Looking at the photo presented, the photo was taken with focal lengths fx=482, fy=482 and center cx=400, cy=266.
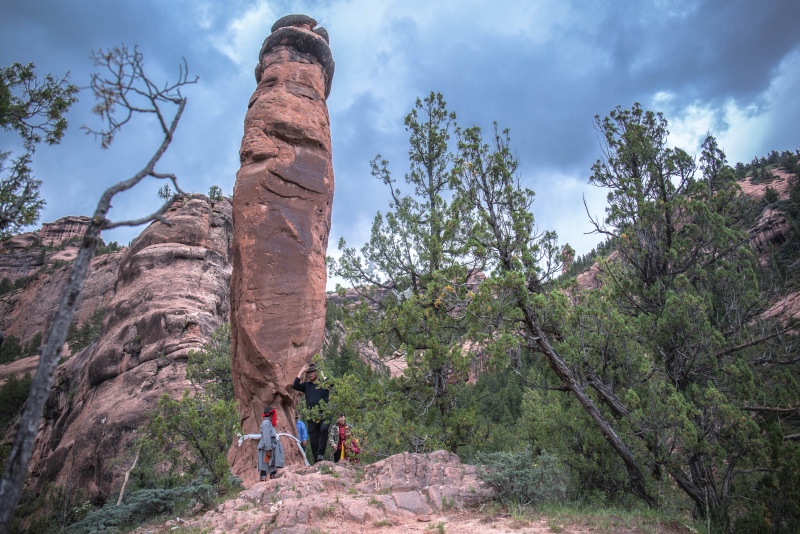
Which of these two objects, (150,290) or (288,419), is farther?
(150,290)

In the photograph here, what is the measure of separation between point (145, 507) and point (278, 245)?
21.6 ft

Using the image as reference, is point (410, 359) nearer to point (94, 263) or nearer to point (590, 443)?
point (590, 443)

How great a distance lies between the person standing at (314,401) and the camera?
35.2 ft

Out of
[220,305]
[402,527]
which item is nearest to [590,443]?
[402,527]

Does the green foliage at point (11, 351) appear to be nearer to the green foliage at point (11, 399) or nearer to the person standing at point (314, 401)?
the green foliage at point (11, 399)

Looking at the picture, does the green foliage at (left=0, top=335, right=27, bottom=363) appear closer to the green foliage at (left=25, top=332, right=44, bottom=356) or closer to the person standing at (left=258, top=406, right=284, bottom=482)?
the green foliage at (left=25, top=332, right=44, bottom=356)

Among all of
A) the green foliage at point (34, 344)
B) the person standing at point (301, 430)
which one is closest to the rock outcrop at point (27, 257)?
the green foliage at point (34, 344)

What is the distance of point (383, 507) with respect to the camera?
6.67 m

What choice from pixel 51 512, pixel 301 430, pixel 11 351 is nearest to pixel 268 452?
pixel 301 430

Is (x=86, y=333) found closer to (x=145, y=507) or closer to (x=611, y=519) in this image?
(x=145, y=507)

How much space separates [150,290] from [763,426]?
20079 mm

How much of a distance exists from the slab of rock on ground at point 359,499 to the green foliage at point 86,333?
28748 millimetres

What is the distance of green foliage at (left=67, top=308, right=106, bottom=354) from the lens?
3267 centimetres

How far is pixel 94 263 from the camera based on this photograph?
4300 centimetres
